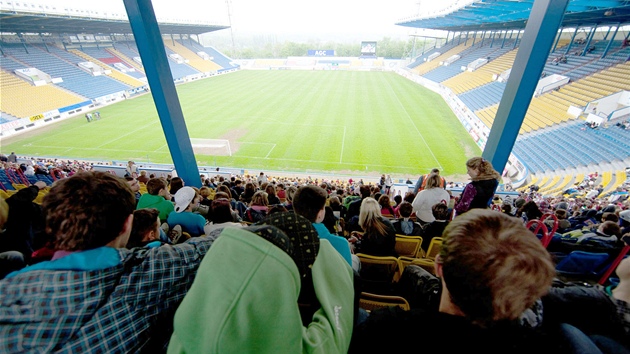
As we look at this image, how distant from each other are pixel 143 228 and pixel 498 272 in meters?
2.12

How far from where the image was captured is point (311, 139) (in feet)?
61.9

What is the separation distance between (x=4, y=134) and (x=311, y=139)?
2088 centimetres

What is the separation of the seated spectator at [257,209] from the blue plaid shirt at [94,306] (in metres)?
3.08

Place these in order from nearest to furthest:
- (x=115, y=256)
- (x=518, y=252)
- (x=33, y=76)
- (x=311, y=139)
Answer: (x=518, y=252)
(x=115, y=256)
(x=311, y=139)
(x=33, y=76)

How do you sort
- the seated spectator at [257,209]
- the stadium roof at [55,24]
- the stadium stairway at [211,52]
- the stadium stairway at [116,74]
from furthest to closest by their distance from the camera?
the stadium stairway at [211,52]
the stadium stairway at [116,74]
the stadium roof at [55,24]
the seated spectator at [257,209]

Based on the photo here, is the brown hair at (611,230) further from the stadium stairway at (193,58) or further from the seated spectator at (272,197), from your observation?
the stadium stairway at (193,58)

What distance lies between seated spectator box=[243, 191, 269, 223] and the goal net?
13.0 m

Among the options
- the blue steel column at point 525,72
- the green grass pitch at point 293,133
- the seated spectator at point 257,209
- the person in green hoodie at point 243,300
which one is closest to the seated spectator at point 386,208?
the blue steel column at point 525,72

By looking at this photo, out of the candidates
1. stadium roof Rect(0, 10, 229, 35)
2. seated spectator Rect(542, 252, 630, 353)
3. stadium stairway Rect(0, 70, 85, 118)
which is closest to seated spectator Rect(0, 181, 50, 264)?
seated spectator Rect(542, 252, 630, 353)

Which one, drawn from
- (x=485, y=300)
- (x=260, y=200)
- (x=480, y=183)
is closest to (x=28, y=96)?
(x=260, y=200)

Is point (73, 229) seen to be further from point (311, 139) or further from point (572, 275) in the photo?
point (311, 139)

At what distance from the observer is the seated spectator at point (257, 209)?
13.4 feet

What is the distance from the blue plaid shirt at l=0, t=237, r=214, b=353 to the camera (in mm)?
808

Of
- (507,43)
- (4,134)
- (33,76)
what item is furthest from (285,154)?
(507,43)
